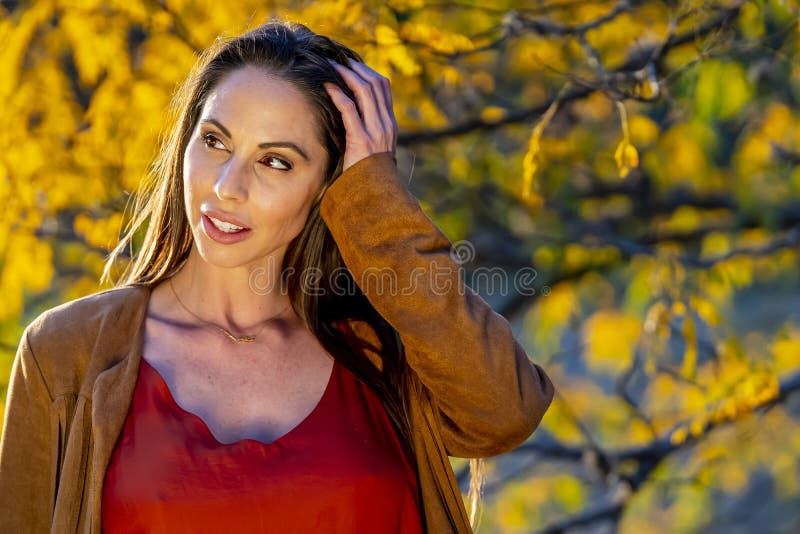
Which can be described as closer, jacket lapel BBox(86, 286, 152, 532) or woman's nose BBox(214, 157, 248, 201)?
jacket lapel BBox(86, 286, 152, 532)

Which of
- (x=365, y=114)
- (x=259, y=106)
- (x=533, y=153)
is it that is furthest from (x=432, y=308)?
(x=533, y=153)

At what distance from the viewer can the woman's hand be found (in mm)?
2154

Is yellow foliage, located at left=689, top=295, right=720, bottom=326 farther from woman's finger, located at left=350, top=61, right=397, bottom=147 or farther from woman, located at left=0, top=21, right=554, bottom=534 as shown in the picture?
woman's finger, located at left=350, top=61, right=397, bottom=147

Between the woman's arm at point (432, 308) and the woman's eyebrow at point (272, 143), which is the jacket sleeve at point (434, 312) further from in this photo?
the woman's eyebrow at point (272, 143)

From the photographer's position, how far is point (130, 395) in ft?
6.88

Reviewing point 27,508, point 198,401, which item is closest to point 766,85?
point 198,401

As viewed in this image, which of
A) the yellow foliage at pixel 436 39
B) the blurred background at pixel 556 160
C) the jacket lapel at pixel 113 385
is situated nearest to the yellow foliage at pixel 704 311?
the blurred background at pixel 556 160

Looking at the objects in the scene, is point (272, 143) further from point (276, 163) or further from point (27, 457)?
point (27, 457)

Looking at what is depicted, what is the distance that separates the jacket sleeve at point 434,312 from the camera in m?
2.04

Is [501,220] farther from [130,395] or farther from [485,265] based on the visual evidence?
[130,395]

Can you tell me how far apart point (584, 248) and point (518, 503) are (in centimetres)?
163

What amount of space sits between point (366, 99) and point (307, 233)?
34cm

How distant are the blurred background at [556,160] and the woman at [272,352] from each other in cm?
67

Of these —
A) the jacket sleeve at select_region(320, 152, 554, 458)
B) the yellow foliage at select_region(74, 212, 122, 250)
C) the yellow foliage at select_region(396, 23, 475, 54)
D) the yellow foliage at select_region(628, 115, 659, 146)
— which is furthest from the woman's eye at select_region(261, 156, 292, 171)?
the yellow foliage at select_region(628, 115, 659, 146)
